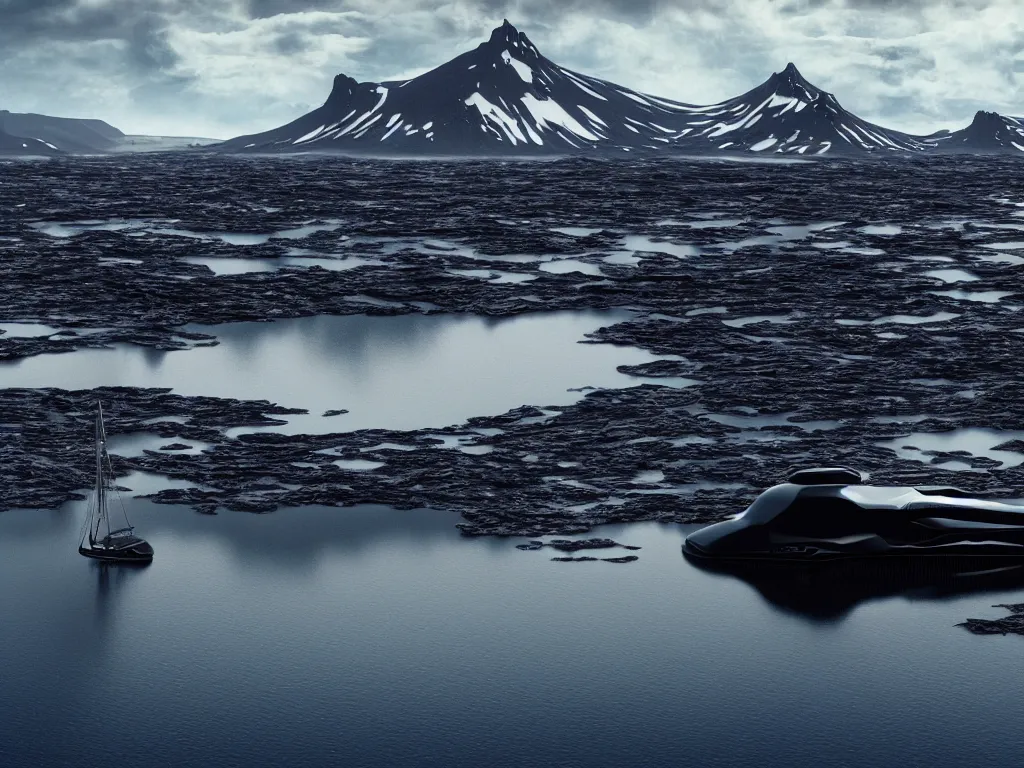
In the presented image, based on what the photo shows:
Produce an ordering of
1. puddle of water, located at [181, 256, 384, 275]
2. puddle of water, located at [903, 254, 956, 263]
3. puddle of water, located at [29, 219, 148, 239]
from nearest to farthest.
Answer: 1. puddle of water, located at [181, 256, 384, 275]
2. puddle of water, located at [903, 254, 956, 263]
3. puddle of water, located at [29, 219, 148, 239]

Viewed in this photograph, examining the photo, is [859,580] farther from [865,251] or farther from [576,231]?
[576,231]

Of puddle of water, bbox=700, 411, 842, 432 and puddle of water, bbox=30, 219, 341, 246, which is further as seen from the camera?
puddle of water, bbox=30, 219, 341, 246

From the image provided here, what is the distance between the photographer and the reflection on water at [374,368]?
23.2 meters

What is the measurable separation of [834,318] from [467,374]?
11.1 meters

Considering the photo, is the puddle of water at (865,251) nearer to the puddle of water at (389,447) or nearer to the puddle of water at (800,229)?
the puddle of water at (800,229)

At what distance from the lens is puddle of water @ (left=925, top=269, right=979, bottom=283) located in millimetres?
39656

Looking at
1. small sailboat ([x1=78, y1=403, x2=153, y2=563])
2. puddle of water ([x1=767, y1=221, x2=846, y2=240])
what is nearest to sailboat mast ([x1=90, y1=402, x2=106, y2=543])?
small sailboat ([x1=78, y1=403, x2=153, y2=563])

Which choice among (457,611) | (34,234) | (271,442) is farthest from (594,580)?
(34,234)

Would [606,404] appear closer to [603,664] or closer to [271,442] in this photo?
[271,442]

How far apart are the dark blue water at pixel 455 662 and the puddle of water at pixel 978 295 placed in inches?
907

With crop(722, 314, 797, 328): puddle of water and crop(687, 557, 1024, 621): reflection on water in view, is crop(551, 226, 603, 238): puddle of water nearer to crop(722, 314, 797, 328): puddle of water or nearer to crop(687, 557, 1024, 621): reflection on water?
crop(722, 314, 797, 328): puddle of water

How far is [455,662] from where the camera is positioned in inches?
481

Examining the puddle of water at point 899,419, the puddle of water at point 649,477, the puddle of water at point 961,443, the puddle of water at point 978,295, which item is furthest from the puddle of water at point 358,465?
the puddle of water at point 978,295

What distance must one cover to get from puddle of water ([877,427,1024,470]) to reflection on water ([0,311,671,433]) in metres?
6.05
